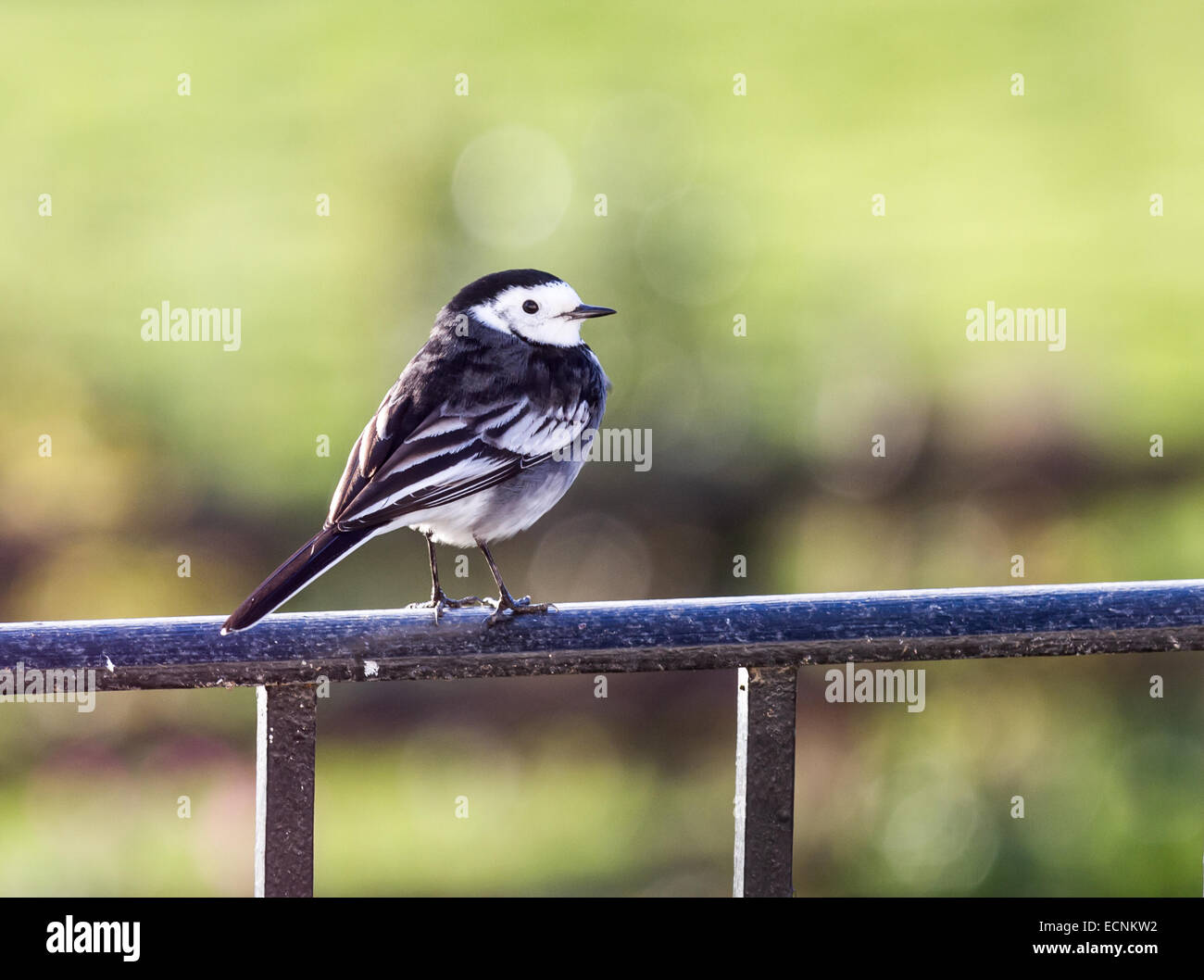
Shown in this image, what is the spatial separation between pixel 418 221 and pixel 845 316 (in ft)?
10.7

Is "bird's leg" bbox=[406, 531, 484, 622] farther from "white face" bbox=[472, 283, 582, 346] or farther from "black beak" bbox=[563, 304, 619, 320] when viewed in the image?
"black beak" bbox=[563, 304, 619, 320]

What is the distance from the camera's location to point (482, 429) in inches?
163

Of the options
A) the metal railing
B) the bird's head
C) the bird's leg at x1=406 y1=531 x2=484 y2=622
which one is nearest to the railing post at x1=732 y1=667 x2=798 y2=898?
the metal railing

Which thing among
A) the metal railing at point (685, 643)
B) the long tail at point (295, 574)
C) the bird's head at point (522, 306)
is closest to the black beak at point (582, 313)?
the bird's head at point (522, 306)

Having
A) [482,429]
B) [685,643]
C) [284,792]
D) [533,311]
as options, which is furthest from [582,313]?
[284,792]

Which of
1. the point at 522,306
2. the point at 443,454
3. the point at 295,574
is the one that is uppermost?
the point at 522,306

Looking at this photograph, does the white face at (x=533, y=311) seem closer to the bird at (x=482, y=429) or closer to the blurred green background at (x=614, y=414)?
the bird at (x=482, y=429)

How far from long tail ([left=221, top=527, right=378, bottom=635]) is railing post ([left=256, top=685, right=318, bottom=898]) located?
5.6 inches

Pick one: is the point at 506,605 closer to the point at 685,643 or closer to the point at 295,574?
the point at 295,574

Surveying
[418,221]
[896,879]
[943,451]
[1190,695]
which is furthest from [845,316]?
[896,879]

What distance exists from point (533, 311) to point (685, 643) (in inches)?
91.1

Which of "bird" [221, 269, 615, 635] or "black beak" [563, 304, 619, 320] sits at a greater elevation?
"black beak" [563, 304, 619, 320]

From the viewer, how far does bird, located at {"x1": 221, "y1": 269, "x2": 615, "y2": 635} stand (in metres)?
3.72
